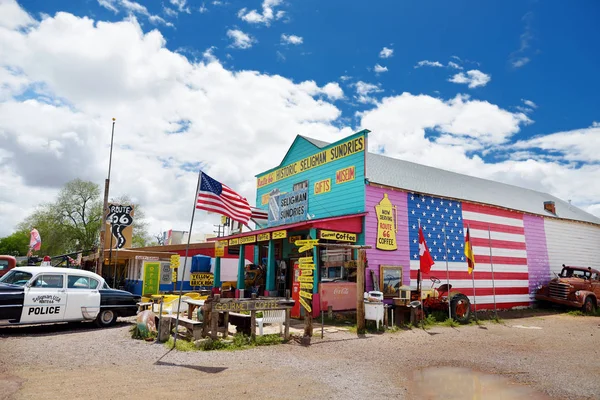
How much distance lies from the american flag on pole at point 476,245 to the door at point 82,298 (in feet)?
38.3

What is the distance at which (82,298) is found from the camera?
1182cm

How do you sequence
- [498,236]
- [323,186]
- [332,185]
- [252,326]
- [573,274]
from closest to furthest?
[252,326] → [332,185] → [323,186] → [498,236] → [573,274]

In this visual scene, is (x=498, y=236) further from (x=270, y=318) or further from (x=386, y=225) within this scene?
(x=270, y=318)

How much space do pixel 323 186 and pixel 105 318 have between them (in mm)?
10106

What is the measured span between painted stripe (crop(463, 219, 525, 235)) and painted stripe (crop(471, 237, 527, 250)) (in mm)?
546

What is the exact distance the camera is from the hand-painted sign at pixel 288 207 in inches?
753

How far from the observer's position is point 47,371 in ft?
23.2

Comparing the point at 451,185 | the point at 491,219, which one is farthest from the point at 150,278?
the point at 491,219

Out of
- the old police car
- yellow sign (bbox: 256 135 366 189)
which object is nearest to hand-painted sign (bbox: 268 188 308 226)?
yellow sign (bbox: 256 135 366 189)

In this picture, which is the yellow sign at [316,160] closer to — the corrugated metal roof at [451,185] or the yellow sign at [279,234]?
the corrugated metal roof at [451,185]

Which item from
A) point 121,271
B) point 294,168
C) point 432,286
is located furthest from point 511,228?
point 121,271

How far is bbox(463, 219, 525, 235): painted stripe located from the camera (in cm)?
1916

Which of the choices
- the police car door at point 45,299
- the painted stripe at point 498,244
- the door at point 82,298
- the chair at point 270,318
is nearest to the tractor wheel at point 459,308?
the painted stripe at point 498,244

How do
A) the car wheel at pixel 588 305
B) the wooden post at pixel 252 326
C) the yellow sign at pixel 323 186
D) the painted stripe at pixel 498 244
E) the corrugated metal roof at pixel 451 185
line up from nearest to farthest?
the wooden post at pixel 252 326 < the yellow sign at pixel 323 186 < the corrugated metal roof at pixel 451 185 < the car wheel at pixel 588 305 < the painted stripe at pixel 498 244
